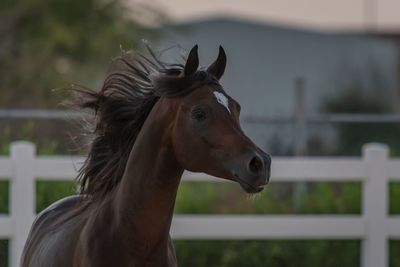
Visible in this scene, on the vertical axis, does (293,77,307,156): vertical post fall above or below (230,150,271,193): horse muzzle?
above

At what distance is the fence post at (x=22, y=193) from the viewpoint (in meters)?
8.35

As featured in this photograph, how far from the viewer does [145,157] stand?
5121 mm

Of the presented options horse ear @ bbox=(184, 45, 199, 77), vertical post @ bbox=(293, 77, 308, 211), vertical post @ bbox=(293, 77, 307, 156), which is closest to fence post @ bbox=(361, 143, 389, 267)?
vertical post @ bbox=(293, 77, 308, 211)

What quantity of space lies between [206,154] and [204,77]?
0.36 metres

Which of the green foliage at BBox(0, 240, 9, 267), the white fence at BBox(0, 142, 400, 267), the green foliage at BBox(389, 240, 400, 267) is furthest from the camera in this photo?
the green foliage at BBox(389, 240, 400, 267)

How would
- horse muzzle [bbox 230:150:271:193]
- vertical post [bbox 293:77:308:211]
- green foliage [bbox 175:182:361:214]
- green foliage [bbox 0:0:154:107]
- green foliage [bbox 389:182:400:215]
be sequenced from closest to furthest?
horse muzzle [bbox 230:150:271:193] → green foliage [bbox 175:182:361:214] → green foliage [bbox 389:182:400:215] → vertical post [bbox 293:77:308:211] → green foliage [bbox 0:0:154:107]

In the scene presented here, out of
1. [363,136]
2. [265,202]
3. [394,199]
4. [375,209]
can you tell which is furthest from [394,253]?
[363,136]

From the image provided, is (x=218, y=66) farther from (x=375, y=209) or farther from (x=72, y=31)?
(x=72, y=31)

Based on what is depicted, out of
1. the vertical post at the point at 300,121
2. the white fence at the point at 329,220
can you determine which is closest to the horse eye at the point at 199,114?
the white fence at the point at 329,220

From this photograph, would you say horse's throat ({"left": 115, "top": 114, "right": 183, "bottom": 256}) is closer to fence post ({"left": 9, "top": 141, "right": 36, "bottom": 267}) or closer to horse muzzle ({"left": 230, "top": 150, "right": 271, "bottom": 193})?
horse muzzle ({"left": 230, "top": 150, "right": 271, "bottom": 193})

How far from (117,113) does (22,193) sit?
3.25m

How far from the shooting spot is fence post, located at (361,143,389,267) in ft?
30.2

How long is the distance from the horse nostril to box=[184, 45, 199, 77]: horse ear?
56cm

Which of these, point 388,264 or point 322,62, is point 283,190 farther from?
point 322,62
